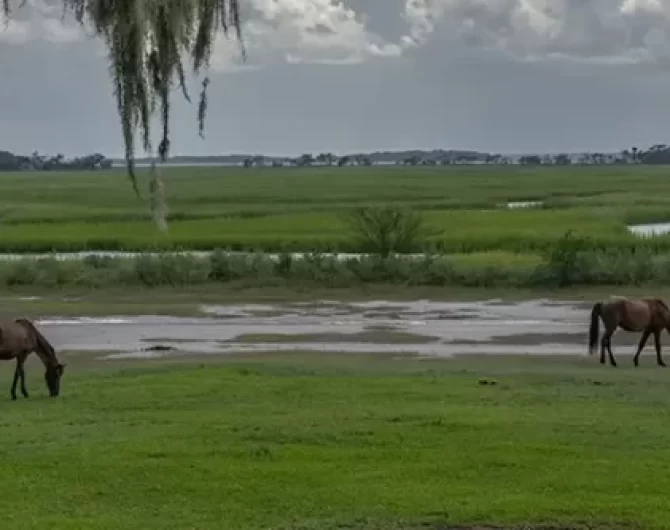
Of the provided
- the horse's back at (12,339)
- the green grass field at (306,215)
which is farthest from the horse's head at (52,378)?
the green grass field at (306,215)

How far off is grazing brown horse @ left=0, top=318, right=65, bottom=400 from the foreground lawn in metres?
0.38

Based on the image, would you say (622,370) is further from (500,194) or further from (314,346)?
(500,194)

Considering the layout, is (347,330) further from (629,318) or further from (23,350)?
(23,350)

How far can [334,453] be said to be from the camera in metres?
10.9

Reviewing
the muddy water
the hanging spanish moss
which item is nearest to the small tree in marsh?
the muddy water

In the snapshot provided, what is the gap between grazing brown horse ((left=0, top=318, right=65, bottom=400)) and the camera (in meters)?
16.0

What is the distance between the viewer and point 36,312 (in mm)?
32594

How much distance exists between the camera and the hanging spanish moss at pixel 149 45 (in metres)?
8.18

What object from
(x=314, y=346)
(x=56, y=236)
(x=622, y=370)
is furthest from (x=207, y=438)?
(x=56, y=236)

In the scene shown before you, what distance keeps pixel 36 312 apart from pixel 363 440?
22.4 meters

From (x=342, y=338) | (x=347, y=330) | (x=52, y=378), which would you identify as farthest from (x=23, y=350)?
(x=347, y=330)

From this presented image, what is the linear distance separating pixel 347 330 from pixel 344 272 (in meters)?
10.2

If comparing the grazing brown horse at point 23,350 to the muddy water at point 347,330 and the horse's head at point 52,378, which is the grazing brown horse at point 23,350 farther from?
the muddy water at point 347,330

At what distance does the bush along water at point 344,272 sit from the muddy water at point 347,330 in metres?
3.23
